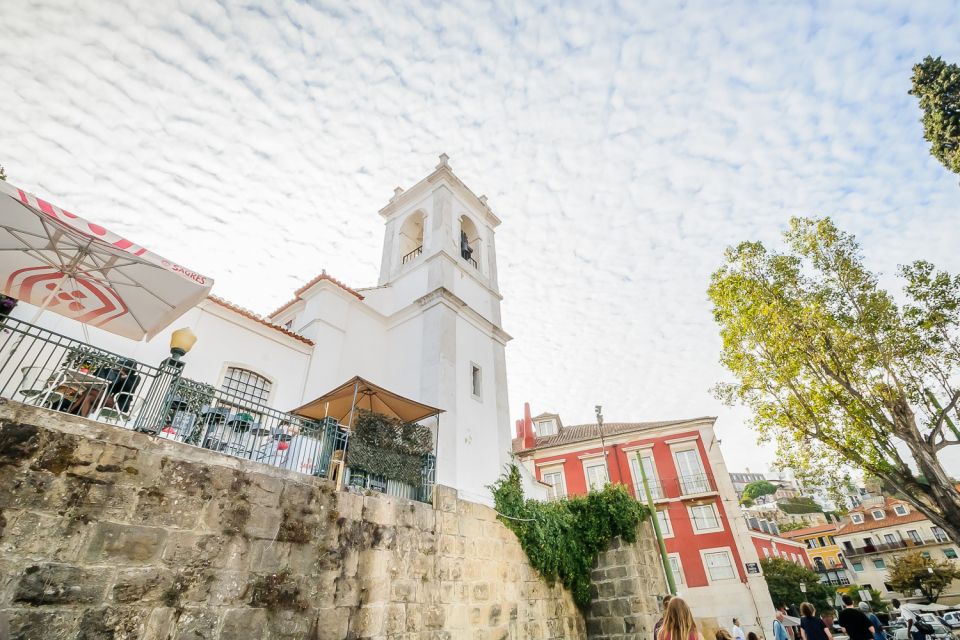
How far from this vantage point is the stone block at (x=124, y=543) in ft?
13.2

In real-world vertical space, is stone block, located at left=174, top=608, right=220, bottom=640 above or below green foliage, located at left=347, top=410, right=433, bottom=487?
below

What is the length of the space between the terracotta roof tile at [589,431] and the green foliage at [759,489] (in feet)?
240

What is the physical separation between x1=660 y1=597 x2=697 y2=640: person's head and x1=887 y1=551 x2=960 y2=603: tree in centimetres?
4425

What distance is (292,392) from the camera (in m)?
10.7

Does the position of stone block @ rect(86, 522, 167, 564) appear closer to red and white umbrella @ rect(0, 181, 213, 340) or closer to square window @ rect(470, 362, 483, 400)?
red and white umbrella @ rect(0, 181, 213, 340)

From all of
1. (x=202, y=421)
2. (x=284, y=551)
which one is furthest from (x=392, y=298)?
(x=284, y=551)

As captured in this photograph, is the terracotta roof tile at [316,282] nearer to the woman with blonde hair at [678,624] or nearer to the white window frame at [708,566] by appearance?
the woman with blonde hair at [678,624]

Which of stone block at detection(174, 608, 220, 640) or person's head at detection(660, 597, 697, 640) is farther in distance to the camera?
stone block at detection(174, 608, 220, 640)

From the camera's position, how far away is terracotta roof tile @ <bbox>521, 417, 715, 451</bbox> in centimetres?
2333

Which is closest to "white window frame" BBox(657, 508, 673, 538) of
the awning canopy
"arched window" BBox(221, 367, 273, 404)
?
the awning canopy

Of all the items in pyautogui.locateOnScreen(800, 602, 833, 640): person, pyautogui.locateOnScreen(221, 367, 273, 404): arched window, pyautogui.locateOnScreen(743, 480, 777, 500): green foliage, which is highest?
pyautogui.locateOnScreen(743, 480, 777, 500): green foliage

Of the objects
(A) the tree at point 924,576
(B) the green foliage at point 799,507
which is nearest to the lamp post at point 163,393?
(A) the tree at point 924,576

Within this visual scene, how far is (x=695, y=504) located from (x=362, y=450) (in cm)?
2057

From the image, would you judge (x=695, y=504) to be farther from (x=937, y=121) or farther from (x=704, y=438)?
(x=937, y=121)
